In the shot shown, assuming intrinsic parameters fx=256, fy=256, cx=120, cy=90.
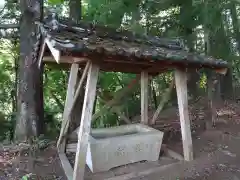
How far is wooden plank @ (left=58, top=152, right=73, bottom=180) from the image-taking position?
444cm

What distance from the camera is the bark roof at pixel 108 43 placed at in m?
3.62

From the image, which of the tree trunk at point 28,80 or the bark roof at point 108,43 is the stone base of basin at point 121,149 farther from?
the bark roof at point 108,43

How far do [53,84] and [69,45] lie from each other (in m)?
6.66

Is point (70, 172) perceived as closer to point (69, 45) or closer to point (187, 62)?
point (69, 45)

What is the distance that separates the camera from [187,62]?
4621mm

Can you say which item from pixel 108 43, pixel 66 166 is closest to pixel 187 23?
pixel 108 43

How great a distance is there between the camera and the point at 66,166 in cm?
484

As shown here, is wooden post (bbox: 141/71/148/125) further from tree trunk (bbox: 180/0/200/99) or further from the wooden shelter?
tree trunk (bbox: 180/0/200/99)

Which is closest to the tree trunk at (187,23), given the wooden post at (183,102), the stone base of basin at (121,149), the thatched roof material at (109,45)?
the thatched roof material at (109,45)

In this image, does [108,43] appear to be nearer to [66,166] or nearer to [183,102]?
[183,102]

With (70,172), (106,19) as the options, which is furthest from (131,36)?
(106,19)

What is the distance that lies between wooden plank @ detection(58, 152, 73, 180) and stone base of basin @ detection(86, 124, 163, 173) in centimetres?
37

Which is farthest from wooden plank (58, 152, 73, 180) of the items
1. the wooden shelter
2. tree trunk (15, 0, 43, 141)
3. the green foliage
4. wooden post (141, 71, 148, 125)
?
the green foliage

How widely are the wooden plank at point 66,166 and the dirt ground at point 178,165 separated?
0.08m
